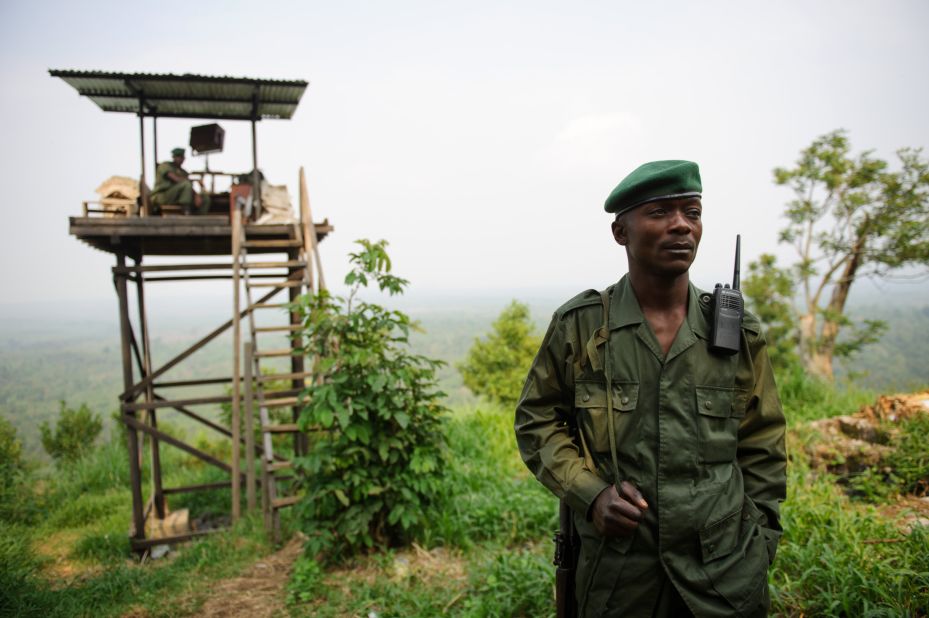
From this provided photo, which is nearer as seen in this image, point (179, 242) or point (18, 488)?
point (179, 242)

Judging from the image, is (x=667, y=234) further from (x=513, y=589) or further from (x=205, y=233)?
(x=205, y=233)

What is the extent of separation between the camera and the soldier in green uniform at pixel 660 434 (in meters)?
1.83

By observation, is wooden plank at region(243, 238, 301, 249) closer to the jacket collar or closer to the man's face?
the jacket collar

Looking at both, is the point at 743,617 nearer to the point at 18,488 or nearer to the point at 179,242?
the point at 179,242

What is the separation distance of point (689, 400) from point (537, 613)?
2289mm

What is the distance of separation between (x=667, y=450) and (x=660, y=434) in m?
0.05

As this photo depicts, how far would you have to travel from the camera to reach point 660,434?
1.87 m

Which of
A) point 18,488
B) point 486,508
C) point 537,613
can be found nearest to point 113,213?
point 18,488

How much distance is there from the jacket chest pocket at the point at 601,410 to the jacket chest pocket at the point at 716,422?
21 centimetres

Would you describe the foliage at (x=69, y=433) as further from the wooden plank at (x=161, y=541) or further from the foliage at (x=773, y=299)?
the foliage at (x=773, y=299)

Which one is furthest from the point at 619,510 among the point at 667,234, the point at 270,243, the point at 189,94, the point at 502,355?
the point at 502,355

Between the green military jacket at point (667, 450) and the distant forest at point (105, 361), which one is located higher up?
the green military jacket at point (667, 450)

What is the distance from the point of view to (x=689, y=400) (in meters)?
1.89

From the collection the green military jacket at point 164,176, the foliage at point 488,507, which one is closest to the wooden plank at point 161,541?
the foliage at point 488,507
